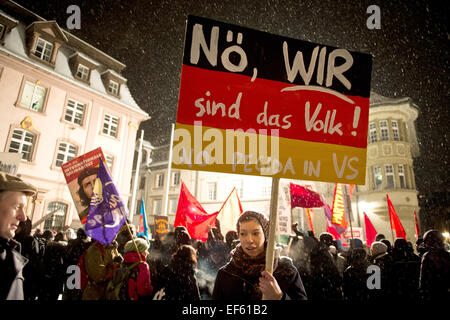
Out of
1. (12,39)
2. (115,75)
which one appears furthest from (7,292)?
(115,75)

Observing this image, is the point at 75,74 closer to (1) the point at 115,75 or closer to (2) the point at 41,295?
(1) the point at 115,75

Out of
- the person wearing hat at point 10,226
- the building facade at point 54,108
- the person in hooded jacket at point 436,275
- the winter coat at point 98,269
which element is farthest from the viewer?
the building facade at point 54,108

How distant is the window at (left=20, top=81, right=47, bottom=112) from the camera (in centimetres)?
1603

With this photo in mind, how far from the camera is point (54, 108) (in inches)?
682

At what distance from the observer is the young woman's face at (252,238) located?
2398 millimetres

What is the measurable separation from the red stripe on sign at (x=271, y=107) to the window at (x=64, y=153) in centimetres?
1811

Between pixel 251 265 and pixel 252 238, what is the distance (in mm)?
236

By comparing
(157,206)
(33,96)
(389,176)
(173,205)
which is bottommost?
(157,206)

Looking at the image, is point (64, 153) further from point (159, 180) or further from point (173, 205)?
point (159, 180)

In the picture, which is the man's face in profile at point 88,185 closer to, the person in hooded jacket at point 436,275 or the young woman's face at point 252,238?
the young woman's face at point 252,238

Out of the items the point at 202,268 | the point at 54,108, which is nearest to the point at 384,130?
the point at 202,268

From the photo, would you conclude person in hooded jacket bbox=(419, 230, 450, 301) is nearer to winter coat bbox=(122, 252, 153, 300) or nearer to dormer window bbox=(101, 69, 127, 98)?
winter coat bbox=(122, 252, 153, 300)

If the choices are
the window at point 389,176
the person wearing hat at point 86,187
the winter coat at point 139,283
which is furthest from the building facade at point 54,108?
the window at point 389,176

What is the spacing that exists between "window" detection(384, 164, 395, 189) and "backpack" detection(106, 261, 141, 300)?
24603 millimetres
